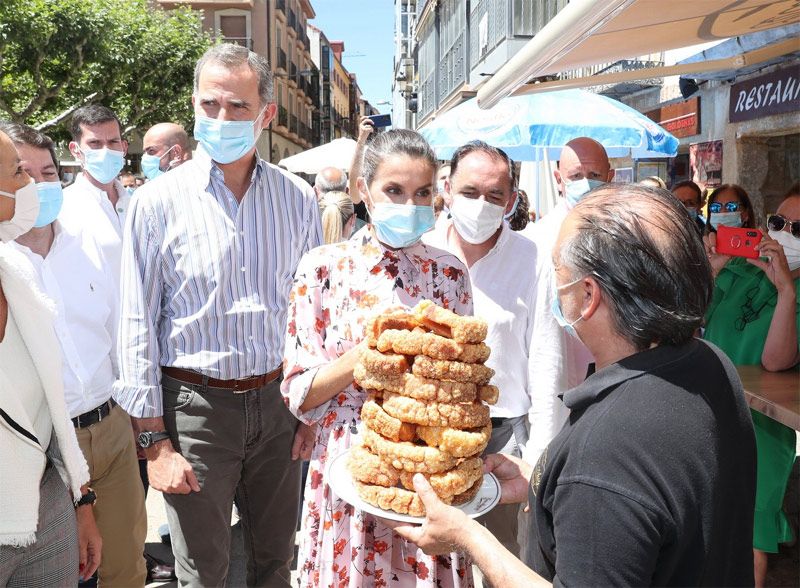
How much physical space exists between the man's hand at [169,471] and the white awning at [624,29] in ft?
7.90

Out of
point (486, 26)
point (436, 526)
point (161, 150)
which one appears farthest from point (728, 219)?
point (486, 26)

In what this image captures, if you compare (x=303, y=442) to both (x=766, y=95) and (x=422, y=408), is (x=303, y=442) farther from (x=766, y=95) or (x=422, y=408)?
(x=766, y=95)

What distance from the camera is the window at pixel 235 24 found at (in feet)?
140

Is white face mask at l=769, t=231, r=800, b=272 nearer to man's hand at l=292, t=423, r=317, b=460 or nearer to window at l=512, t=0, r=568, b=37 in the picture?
man's hand at l=292, t=423, r=317, b=460

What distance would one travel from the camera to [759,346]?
3.97m

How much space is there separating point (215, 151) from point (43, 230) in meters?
1.09

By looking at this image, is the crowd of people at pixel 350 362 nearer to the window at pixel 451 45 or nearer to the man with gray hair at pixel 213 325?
the man with gray hair at pixel 213 325

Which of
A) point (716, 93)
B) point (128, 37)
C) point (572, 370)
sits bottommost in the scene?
point (572, 370)

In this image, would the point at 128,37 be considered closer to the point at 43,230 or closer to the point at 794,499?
the point at 43,230

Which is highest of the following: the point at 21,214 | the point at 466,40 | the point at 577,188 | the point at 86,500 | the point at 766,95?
the point at 466,40

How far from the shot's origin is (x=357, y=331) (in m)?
2.41

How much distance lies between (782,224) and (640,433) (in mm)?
3114

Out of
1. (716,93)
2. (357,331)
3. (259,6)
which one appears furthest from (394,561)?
(259,6)

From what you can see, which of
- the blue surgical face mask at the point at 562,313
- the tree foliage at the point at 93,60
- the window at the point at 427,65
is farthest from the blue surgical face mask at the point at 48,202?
the window at the point at 427,65
